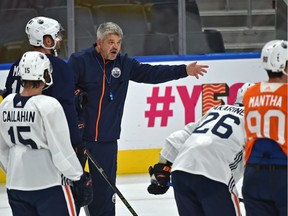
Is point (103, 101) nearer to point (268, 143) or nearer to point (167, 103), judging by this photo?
point (268, 143)

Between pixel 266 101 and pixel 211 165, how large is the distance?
439mm

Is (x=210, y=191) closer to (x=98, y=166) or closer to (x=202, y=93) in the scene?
(x=98, y=166)

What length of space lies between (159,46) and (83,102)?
2.64 metres

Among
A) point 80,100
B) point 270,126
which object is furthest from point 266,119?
point 80,100

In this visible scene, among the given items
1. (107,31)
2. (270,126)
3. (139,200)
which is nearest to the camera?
(270,126)

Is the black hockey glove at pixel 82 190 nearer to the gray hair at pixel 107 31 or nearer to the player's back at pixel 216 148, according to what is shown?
the player's back at pixel 216 148

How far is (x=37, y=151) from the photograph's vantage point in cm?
414

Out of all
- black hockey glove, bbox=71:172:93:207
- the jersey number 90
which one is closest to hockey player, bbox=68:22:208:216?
black hockey glove, bbox=71:172:93:207

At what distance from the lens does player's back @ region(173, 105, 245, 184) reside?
427cm

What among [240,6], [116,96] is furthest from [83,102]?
[240,6]

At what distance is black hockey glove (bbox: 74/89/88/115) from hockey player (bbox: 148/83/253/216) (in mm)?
990

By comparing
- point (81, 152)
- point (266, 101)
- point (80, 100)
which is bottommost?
point (81, 152)

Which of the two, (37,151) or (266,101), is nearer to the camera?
(266,101)

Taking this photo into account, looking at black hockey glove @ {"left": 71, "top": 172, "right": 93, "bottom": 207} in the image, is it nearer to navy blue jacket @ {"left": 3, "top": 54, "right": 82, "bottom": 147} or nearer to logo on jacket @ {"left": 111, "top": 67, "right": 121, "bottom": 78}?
navy blue jacket @ {"left": 3, "top": 54, "right": 82, "bottom": 147}
